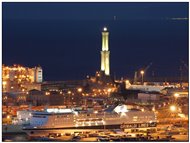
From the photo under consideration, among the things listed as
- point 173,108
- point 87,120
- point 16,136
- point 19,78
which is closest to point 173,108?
point 173,108

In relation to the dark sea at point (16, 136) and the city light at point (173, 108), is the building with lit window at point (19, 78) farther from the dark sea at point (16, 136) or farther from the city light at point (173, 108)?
the dark sea at point (16, 136)

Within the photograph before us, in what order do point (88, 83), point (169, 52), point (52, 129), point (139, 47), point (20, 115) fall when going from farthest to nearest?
point (139, 47)
point (169, 52)
point (88, 83)
point (20, 115)
point (52, 129)

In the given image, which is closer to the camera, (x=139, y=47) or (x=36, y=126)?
(x=36, y=126)

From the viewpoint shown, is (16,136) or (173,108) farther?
(173,108)

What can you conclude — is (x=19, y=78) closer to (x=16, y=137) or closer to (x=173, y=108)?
(x=173, y=108)

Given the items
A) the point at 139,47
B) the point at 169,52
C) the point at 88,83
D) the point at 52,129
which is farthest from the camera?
the point at 139,47

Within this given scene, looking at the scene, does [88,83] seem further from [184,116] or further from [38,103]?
[184,116]

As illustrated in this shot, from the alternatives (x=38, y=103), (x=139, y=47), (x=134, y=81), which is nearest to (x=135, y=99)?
(x=38, y=103)

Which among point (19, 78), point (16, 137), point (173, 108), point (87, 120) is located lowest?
point (16, 137)

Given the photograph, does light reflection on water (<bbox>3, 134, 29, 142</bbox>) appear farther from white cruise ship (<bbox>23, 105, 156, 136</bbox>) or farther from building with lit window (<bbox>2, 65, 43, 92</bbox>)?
building with lit window (<bbox>2, 65, 43, 92</bbox>)
